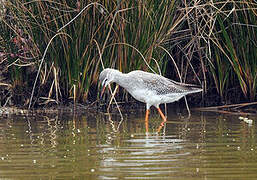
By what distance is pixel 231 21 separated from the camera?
10867 millimetres

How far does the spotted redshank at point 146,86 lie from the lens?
10.0 metres

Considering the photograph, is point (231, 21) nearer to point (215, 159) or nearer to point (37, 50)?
point (37, 50)

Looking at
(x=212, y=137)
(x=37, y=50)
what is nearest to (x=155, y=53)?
(x=37, y=50)

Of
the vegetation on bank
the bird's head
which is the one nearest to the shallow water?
the bird's head

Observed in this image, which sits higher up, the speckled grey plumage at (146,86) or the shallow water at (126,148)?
the speckled grey plumage at (146,86)

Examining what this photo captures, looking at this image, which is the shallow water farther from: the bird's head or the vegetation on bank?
the vegetation on bank

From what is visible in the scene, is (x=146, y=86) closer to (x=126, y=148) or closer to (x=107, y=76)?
(x=107, y=76)

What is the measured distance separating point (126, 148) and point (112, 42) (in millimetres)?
4025

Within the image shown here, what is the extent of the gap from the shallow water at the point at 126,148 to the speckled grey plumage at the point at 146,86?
1.16ft

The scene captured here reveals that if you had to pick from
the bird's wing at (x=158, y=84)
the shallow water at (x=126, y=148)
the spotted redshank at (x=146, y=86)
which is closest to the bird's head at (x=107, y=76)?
the spotted redshank at (x=146, y=86)

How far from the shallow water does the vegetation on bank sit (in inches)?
35.6

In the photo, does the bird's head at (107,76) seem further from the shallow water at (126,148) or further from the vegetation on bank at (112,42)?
the shallow water at (126,148)

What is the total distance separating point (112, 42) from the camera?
10.8 metres

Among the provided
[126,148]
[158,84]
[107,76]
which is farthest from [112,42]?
[126,148]
